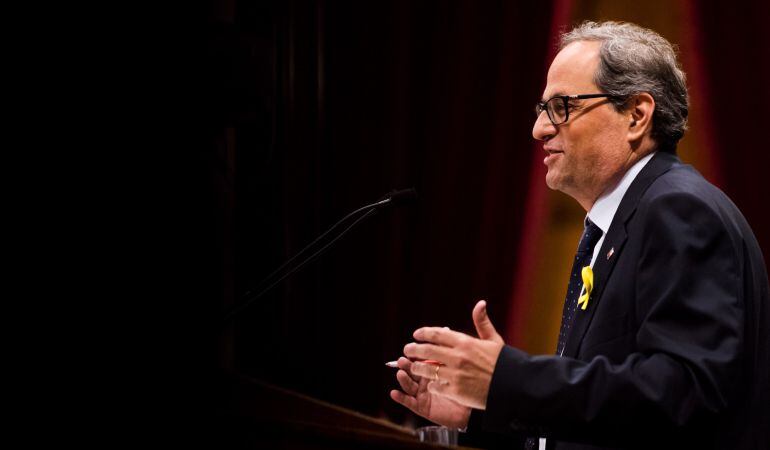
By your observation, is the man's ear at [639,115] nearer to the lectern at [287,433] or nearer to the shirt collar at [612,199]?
the shirt collar at [612,199]

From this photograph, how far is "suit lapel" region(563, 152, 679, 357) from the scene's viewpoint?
1.60 metres

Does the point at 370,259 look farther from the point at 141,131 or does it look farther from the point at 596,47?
the point at 141,131

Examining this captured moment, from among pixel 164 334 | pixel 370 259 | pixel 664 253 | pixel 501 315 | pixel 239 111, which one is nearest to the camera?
pixel 164 334

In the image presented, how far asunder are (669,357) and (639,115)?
0.67 metres

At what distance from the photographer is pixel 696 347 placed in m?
1.34

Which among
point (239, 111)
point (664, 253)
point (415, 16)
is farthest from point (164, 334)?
point (415, 16)

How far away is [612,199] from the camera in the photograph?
183 centimetres

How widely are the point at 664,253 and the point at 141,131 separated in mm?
933

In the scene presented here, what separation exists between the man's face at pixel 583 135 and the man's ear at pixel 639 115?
0.01 m

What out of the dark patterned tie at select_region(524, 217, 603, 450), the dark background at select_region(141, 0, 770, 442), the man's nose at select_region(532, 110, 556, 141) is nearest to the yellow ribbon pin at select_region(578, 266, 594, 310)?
the dark patterned tie at select_region(524, 217, 603, 450)

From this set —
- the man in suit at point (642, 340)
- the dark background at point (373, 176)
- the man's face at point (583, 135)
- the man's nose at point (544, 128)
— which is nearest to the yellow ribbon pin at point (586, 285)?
the man in suit at point (642, 340)

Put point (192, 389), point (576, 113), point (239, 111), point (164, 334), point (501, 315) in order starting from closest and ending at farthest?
point (192, 389) < point (164, 334) < point (576, 113) < point (239, 111) < point (501, 315)

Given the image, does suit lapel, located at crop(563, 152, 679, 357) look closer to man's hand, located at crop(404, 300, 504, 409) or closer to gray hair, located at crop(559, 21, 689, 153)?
gray hair, located at crop(559, 21, 689, 153)

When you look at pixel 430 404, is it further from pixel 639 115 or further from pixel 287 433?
pixel 287 433
